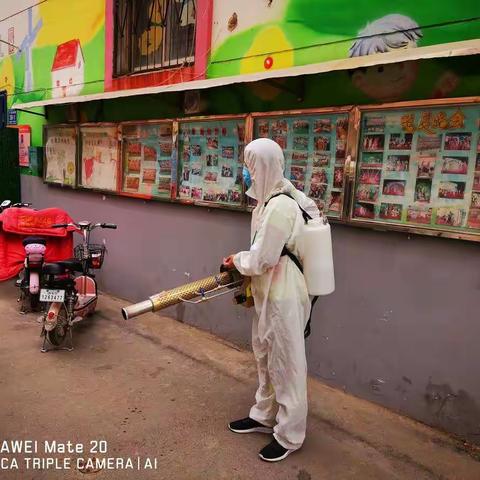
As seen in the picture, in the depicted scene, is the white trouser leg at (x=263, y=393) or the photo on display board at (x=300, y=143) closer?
the white trouser leg at (x=263, y=393)

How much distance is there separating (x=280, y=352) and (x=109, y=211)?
3993 mm

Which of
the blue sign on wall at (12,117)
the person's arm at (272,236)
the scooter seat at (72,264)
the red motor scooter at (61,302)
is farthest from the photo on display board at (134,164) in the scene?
the blue sign on wall at (12,117)

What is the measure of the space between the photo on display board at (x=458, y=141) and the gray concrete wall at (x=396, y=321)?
2.07ft

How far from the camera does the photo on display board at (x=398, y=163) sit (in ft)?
10.6

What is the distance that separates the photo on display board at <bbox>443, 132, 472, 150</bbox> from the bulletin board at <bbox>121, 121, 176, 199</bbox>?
290 cm

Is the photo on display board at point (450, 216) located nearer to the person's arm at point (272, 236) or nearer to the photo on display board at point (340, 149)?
the photo on display board at point (340, 149)

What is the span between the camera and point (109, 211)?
19.7 feet

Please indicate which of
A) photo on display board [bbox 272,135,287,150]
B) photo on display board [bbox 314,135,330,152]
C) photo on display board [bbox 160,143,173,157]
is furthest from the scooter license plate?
photo on display board [bbox 314,135,330,152]

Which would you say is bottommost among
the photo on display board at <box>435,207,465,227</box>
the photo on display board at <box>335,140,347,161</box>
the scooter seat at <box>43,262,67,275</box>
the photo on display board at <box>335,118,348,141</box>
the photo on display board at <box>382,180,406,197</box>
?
the scooter seat at <box>43,262,67,275</box>

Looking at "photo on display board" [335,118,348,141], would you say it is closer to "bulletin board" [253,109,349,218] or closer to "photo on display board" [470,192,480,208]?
"bulletin board" [253,109,349,218]

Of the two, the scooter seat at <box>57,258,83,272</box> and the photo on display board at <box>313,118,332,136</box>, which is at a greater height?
the photo on display board at <box>313,118,332,136</box>

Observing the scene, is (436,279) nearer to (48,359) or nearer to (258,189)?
(258,189)

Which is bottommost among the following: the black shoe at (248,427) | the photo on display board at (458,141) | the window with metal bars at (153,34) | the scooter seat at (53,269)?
the black shoe at (248,427)

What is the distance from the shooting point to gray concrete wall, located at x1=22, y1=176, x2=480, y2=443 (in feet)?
9.91
